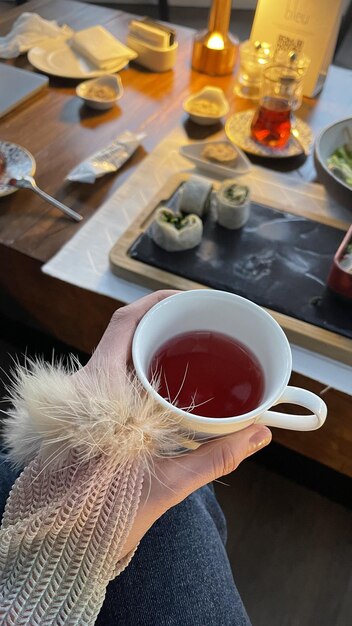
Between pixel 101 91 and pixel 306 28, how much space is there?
51 cm

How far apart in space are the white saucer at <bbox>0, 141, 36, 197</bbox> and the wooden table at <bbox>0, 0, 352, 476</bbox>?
0.02m

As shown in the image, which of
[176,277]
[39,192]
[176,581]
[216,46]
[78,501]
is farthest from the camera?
[216,46]

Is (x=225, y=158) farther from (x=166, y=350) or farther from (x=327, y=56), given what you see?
(x=166, y=350)

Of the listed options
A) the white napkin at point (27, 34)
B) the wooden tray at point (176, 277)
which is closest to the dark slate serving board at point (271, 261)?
the wooden tray at point (176, 277)

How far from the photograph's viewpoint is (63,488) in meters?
0.46

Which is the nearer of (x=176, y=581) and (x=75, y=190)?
(x=176, y=581)

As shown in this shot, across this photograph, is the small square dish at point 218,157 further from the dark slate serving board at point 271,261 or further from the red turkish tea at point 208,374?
the red turkish tea at point 208,374

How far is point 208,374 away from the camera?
50 centimetres

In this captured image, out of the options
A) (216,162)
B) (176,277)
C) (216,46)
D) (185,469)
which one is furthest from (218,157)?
(185,469)

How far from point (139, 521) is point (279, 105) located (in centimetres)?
93

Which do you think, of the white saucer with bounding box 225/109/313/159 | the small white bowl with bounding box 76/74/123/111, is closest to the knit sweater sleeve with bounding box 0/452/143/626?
the white saucer with bounding box 225/109/313/159

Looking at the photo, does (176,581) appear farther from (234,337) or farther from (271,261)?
(271,261)

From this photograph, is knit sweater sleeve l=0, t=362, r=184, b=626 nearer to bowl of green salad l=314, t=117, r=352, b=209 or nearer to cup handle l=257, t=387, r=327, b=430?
cup handle l=257, t=387, r=327, b=430

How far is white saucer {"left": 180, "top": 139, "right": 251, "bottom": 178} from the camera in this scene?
3.32 ft
